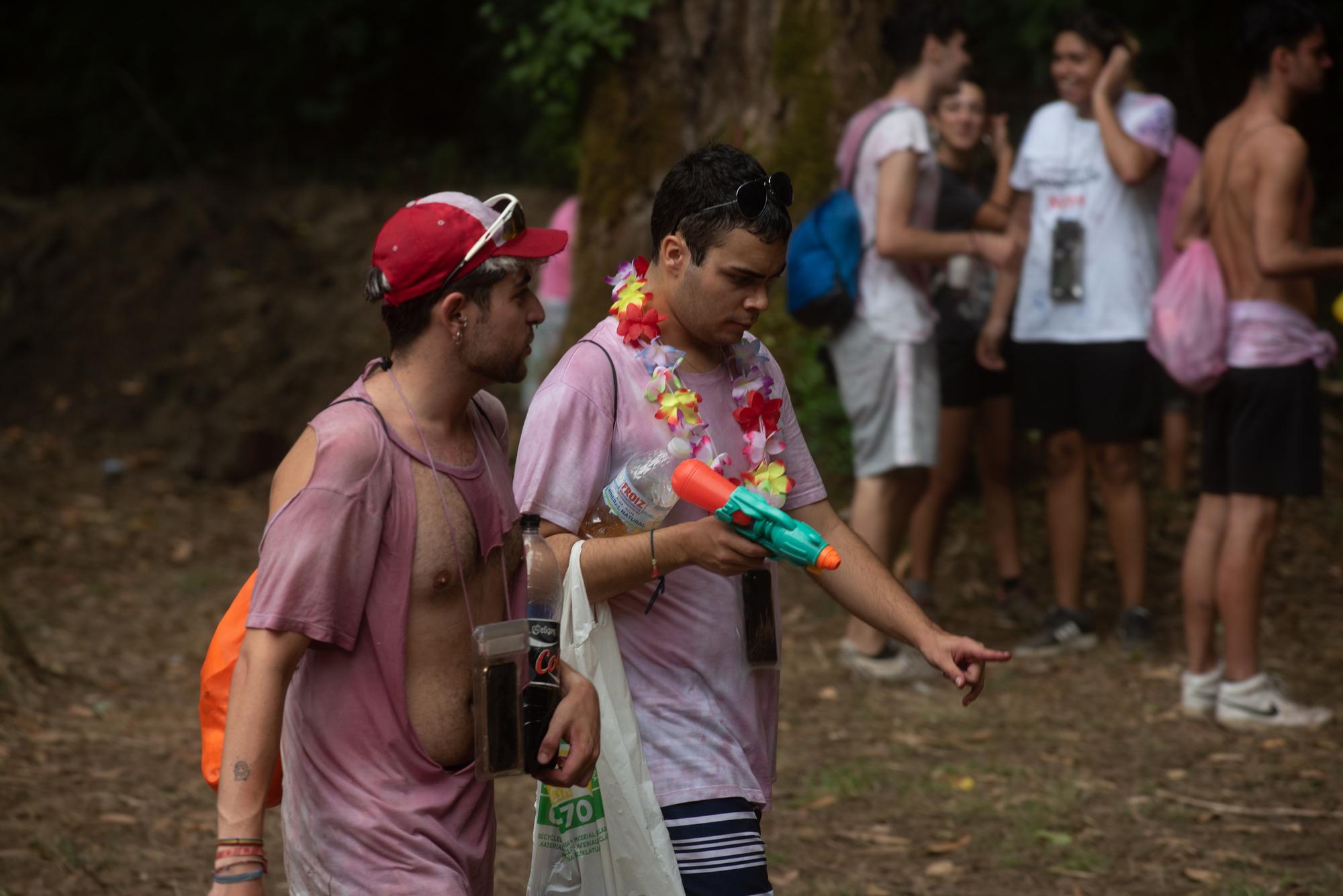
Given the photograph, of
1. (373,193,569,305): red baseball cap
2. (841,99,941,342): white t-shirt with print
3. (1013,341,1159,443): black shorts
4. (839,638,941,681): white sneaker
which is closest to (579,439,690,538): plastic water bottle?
(373,193,569,305): red baseball cap

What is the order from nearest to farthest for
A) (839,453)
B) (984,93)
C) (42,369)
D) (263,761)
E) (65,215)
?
(263,761)
(984,93)
(839,453)
(42,369)
(65,215)

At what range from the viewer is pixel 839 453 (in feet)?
28.2

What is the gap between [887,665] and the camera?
22.2ft

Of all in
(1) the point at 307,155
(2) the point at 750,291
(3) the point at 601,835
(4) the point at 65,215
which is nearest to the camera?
(3) the point at 601,835

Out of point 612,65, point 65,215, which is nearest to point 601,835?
point 612,65

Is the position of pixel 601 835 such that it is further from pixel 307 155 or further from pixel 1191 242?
pixel 307 155

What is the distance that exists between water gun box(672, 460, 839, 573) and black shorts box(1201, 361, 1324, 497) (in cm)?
353

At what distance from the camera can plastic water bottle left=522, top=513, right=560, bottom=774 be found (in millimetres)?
2707

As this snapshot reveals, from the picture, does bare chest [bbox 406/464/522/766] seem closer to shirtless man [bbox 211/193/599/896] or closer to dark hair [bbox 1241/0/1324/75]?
shirtless man [bbox 211/193/599/896]

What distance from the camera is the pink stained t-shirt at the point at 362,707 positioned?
8.39 ft

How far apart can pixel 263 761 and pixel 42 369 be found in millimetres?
10323

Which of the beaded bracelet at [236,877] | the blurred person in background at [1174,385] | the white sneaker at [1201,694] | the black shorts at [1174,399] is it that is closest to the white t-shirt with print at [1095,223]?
the blurred person in background at [1174,385]

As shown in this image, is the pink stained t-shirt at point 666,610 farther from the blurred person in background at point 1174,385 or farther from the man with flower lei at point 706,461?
the blurred person in background at point 1174,385

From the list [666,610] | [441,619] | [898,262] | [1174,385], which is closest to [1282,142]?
[898,262]
